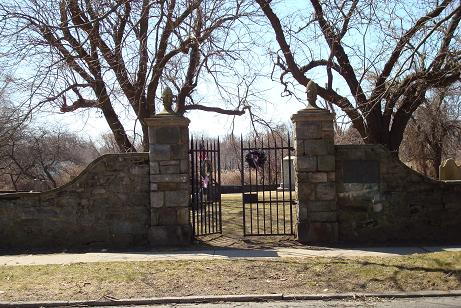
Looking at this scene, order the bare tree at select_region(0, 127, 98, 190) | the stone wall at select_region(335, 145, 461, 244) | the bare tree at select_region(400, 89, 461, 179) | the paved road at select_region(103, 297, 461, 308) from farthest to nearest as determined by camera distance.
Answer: the bare tree at select_region(0, 127, 98, 190) < the bare tree at select_region(400, 89, 461, 179) < the stone wall at select_region(335, 145, 461, 244) < the paved road at select_region(103, 297, 461, 308)

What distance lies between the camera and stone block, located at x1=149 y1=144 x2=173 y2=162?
11.2 metres

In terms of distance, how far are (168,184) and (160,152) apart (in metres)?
0.69

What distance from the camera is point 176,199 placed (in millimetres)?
11141

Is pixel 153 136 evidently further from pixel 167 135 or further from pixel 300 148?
pixel 300 148

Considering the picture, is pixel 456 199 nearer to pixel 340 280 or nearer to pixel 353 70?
pixel 340 280

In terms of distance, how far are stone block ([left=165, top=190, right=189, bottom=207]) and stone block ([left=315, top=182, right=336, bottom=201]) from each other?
277 cm

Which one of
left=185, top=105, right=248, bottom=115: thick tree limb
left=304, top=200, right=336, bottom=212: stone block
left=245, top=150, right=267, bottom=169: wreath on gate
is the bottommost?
left=304, top=200, right=336, bottom=212: stone block

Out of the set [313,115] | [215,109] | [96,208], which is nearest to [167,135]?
[96,208]

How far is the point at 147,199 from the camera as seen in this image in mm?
11312

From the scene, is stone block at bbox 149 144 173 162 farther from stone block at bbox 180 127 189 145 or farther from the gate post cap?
the gate post cap

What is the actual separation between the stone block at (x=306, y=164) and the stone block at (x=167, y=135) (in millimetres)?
2580

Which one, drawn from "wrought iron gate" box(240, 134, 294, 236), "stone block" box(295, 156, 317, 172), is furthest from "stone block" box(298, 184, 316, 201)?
"stone block" box(295, 156, 317, 172)

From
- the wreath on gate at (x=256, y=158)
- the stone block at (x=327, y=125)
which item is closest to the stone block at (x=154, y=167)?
the wreath on gate at (x=256, y=158)

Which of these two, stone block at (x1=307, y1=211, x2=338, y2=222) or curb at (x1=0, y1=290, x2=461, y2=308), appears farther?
stone block at (x1=307, y1=211, x2=338, y2=222)
